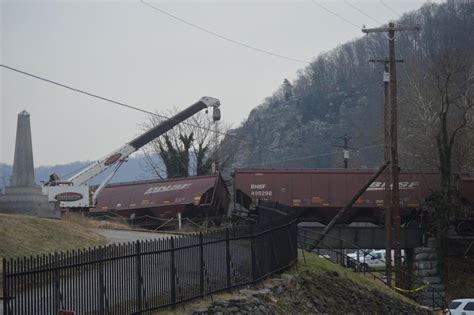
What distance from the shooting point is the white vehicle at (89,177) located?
3859 cm

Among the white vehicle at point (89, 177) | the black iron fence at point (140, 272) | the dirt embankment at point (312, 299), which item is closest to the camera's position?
the black iron fence at point (140, 272)

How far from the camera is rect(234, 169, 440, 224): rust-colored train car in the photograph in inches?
1670

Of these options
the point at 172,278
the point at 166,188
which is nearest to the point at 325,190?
the point at 166,188

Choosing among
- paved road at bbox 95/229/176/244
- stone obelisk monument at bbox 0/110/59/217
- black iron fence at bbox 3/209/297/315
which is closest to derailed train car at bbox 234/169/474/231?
paved road at bbox 95/229/176/244

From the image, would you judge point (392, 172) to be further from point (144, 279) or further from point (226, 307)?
point (144, 279)

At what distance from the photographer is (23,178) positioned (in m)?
29.9

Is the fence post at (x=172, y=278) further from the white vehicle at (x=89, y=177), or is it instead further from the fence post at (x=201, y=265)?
the white vehicle at (x=89, y=177)

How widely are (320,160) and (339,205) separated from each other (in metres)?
96.1

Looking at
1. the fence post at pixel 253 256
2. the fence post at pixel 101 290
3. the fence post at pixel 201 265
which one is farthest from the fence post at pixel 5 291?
the fence post at pixel 253 256

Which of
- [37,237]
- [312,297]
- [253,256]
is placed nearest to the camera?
[253,256]

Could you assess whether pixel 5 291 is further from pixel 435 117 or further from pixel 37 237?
pixel 435 117

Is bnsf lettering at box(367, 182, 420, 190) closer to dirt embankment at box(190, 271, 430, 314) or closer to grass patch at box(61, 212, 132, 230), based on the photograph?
grass patch at box(61, 212, 132, 230)

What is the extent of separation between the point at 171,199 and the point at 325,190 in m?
8.77

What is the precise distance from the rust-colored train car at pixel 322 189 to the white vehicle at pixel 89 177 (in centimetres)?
598
